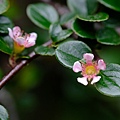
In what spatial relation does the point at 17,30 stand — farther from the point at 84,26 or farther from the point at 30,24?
the point at 30,24

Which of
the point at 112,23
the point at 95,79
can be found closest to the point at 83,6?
the point at 112,23

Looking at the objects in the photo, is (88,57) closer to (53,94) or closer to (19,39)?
(19,39)

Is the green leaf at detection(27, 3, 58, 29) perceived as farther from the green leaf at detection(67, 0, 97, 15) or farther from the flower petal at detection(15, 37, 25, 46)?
the flower petal at detection(15, 37, 25, 46)

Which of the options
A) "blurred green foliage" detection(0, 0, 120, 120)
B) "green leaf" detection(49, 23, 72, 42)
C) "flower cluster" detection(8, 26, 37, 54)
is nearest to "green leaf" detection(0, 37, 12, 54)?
"flower cluster" detection(8, 26, 37, 54)

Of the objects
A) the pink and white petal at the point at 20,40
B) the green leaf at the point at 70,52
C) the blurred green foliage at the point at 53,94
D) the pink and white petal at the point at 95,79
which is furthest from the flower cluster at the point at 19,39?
the blurred green foliage at the point at 53,94

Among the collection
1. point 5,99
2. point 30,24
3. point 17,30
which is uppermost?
point 17,30

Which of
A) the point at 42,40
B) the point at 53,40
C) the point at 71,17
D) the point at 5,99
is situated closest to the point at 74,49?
the point at 53,40

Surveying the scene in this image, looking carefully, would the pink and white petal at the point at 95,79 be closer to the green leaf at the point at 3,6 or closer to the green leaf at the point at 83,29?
the green leaf at the point at 83,29
